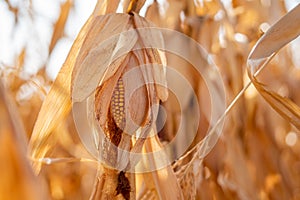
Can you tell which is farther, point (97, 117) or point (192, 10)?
point (192, 10)

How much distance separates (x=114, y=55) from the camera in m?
0.44

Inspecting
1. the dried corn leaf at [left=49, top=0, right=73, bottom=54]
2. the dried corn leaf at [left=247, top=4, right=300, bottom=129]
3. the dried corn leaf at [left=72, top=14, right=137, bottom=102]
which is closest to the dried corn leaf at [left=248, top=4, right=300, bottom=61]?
the dried corn leaf at [left=247, top=4, right=300, bottom=129]

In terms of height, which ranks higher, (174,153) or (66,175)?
(66,175)

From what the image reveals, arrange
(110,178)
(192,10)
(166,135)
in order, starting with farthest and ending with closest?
(192,10) → (166,135) → (110,178)

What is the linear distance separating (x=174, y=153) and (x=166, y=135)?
0.10ft

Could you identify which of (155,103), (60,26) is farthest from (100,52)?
(60,26)

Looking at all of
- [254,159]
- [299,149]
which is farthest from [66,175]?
[299,149]

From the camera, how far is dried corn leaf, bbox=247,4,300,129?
0.47m

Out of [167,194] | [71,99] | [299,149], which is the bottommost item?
[299,149]

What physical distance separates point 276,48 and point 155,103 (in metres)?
0.12

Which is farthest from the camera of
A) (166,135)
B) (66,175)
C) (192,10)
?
(66,175)

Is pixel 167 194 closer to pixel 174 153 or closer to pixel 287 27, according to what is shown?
pixel 287 27

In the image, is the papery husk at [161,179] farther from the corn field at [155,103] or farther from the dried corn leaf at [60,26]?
the dried corn leaf at [60,26]

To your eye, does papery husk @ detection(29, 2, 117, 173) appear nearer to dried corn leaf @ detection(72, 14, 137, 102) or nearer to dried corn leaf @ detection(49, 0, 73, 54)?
dried corn leaf @ detection(72, 14, 137, 102)
